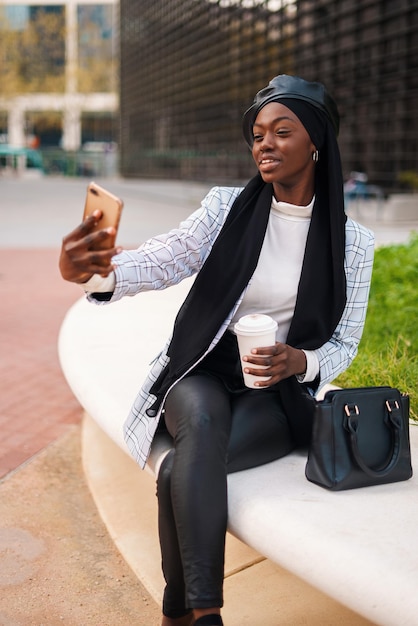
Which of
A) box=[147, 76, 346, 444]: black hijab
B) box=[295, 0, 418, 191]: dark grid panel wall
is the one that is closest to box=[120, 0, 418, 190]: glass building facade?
box=[295, 0, 418, 191]: dark grid panel wall

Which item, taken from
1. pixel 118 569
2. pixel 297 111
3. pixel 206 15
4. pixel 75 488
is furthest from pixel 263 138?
pixel 206 15

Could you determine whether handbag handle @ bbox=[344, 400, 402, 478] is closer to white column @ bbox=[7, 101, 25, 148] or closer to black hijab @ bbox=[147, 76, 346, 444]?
black hijab @ bbox=[147, 76, 346, 444]

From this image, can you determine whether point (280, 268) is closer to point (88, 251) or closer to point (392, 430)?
point (392, 430)

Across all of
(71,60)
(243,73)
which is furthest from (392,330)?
(71,60)

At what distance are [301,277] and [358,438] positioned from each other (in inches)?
23.9

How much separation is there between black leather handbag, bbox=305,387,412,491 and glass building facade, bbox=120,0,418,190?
53.9 ft

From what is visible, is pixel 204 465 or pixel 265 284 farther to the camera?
pixel 265 284

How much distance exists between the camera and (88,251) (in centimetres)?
237

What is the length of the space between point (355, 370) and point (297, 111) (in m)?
1.97

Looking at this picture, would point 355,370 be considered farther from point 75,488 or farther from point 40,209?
point 40,209

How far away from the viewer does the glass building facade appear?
18531 mm

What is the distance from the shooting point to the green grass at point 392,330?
4.29 metres

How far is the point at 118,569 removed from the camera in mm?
3258

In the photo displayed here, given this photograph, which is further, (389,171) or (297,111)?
(389,171)
